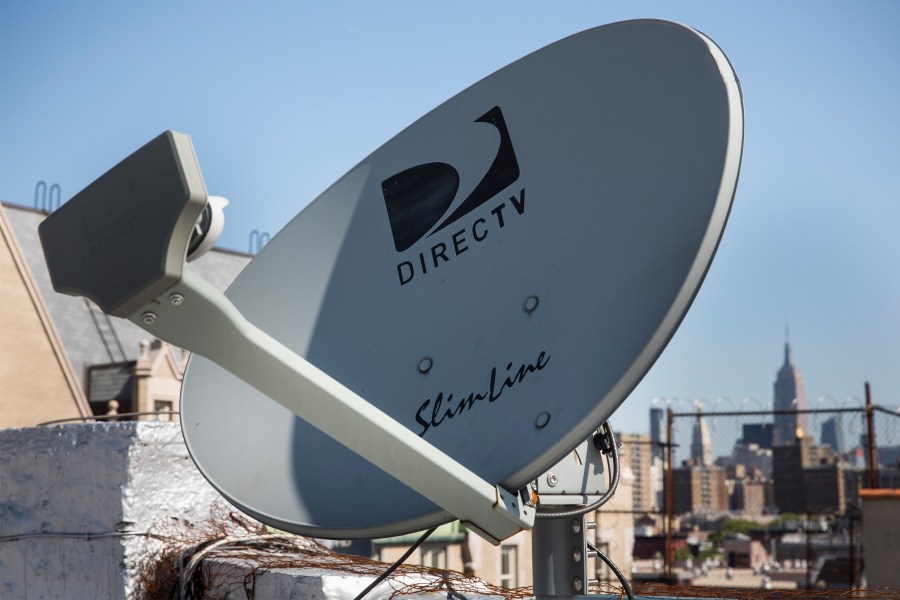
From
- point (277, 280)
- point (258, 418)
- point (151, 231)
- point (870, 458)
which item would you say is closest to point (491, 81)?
point (277, 280)

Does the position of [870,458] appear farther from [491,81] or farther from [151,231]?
[151,231]

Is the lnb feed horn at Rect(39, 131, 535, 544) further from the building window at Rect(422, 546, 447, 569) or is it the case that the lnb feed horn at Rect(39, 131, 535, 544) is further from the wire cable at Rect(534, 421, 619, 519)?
the building window at Rect(422, 546, 447, 569)

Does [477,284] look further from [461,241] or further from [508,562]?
[508,562]

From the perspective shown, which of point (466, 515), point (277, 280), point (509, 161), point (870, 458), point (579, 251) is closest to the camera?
point (466, 515)

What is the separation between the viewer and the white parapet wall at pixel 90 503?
402cm

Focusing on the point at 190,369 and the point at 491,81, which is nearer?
the point at 491,81

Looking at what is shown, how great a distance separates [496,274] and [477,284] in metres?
0.07

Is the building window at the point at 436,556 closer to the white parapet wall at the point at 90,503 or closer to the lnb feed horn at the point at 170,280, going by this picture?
the white parapet wall at the point at 90,503

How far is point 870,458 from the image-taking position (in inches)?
464

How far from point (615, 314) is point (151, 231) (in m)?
1.13

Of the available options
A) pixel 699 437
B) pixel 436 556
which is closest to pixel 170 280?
pixel 699 437

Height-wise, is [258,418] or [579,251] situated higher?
[579,251]

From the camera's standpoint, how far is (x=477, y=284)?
120 inches

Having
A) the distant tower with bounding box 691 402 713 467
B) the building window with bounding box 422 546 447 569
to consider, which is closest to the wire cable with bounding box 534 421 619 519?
the distant tower with bounding box 691 402 713 467
